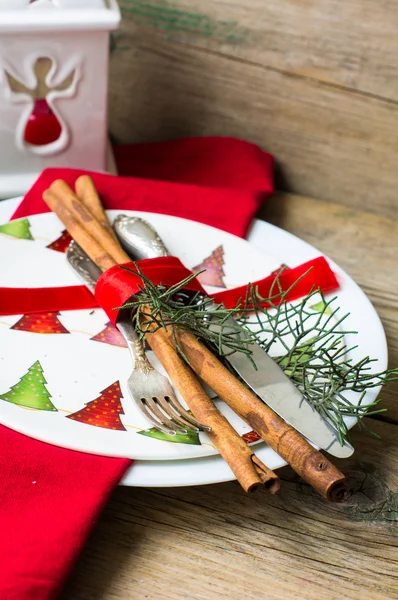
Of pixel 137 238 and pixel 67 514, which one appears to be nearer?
pixel 67 514

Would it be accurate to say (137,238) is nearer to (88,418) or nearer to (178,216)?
(178,216)

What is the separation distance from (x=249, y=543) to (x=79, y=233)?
0.32m

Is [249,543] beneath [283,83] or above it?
beneath

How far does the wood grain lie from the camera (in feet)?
2.88

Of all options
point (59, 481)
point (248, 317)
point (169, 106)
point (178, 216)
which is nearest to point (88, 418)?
point (59, 481)

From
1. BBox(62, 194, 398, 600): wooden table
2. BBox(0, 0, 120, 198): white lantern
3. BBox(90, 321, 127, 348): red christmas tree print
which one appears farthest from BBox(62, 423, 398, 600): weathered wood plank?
BBox(0, 0, 120, 198): white lantern

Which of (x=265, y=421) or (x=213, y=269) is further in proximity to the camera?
(x=213, y=269)

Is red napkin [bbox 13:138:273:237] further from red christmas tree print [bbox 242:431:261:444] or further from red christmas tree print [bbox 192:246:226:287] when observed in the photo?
red christmas tree print [bbox 242:431:261:444]

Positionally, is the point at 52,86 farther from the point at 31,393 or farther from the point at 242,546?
the point at 242,546

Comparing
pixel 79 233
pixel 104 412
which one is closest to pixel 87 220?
pixel 79 233

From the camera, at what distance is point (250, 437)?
532 mm

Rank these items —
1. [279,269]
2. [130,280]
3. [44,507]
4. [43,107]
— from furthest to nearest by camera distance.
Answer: [43,107] < [279,269] < [130,280] < [44,507]

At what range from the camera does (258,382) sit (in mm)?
549

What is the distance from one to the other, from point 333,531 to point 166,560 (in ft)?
0.41
